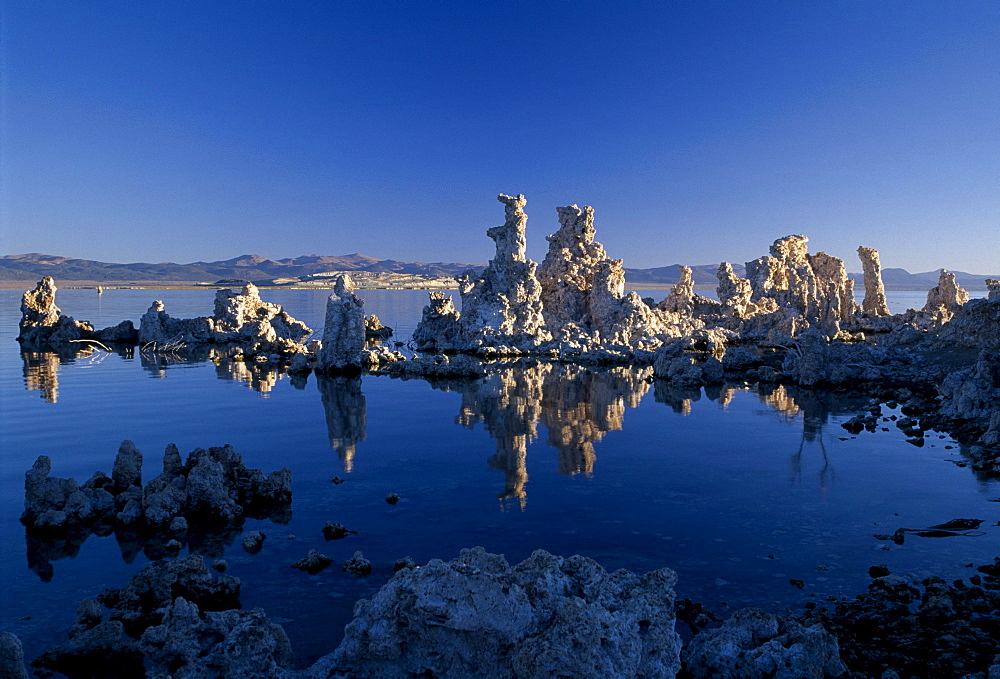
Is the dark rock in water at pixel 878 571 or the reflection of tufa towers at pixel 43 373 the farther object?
the reflection of tufa towers at pixel 43 373

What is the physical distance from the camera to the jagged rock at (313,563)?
909 cm

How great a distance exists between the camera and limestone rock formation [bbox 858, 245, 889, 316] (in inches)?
2318

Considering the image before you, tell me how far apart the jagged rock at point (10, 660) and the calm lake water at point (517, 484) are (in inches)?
48.5

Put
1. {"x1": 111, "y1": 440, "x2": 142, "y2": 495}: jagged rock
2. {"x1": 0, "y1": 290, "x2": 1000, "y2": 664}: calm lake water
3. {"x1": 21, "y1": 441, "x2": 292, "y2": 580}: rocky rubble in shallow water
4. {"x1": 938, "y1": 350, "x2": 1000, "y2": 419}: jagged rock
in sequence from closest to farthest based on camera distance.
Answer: {"x1": 0, "y1": 290, "x2": 1000, "y2": 664}: calm lake water
{"x1": 21, "y1": 441, "x2": 292, "y2": 580}: rocky rubble in shallow water
{"x1": 111, "y1": 440, "x2": 142, "y2": 495}: jagged rock
{"x1": 938, "y1": 350, "x2": 1000, "y2": 419}: jagged rock

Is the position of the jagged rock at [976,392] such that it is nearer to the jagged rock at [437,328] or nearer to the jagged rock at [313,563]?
the jagged rock at [313,563]

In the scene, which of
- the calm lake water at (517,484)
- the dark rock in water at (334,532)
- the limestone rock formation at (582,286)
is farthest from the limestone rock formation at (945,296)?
the dark rock in water at (334,532)

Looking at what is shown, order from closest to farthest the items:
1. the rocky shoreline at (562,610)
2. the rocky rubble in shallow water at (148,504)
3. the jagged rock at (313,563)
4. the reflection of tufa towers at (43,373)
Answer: the rocky shoreline at (562,610)
the jagged rock at (313,563)
the rocky rubble in shallow water at (148,504)
the reflection of tufa towers at (43,373)

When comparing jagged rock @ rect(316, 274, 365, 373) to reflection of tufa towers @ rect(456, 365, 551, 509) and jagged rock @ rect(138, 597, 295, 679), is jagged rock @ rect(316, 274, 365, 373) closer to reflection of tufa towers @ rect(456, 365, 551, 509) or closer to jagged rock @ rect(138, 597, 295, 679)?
reflection of tufa towers @ rect(456, 365, 551, 509)

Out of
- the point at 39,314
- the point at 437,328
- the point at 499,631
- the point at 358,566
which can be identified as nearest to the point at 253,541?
the point at 358,566

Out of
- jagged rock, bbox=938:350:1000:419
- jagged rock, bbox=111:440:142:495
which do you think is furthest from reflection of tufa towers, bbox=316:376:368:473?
jagged rock, bbox=938:350:1000:419

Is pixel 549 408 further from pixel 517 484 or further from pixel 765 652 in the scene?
pixel 765 652

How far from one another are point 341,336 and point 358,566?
2270cm

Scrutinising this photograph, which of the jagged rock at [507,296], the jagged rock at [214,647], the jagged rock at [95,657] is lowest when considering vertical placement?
the jagged rock at [95,657]

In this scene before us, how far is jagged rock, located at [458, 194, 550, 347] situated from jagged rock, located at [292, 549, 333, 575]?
2950cm
